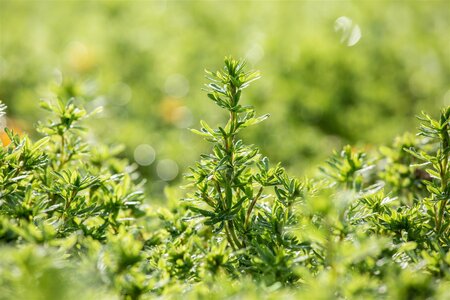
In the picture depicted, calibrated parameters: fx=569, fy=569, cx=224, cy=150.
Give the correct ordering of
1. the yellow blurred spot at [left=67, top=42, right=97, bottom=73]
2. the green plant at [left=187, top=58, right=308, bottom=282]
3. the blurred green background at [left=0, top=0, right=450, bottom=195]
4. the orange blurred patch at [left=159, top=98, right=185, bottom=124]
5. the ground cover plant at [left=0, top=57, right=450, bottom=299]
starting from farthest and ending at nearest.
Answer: the yellow blurred spot at [left=67, top=42, right=97, bottom=73] → the orange blurred patch at [left=159, top=98, right=185, bottom=124] → the blurred green background at [left=0, top=0, right=450, bottom=195] → the green plant at [left=187, top=58, right=308, bottom=282] → the ground cover plant at [left=0, top=57, right=450, bottom=299]

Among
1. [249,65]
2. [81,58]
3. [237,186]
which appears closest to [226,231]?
[237,186]

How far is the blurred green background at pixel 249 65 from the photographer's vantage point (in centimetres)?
265

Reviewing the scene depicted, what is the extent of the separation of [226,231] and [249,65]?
2250mm

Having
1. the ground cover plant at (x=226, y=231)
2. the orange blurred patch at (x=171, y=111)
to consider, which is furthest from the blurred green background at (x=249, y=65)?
the ground cover plant at (x=226, y=231)

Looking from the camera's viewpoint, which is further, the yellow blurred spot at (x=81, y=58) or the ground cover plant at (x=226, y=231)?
the yellow blurred spot at (x=81, y=58)

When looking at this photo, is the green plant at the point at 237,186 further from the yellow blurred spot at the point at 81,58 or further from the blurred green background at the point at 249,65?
the yellow blurred spot at the point at 81,58

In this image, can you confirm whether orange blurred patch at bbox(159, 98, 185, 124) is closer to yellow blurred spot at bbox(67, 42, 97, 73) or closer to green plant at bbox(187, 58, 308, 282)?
yellow blurred spot at bbox(67, 42, 97, 73)

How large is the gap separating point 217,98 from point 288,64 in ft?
6.93

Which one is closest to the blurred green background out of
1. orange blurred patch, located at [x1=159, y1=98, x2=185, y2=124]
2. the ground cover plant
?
orange blurred patch, located at [x1=159, y1=98, x2=185, y2=124]

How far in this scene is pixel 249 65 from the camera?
3162 mm

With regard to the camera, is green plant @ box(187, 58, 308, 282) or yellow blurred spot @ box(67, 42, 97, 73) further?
yellow blurred spot @ box(67, 42, 97, 73)

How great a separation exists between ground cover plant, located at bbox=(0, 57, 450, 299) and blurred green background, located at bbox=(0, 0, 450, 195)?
3.89 ft

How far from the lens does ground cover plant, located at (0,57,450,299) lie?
2.54 ft

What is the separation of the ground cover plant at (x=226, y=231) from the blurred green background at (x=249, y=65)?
46.6 inches
